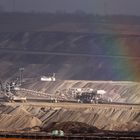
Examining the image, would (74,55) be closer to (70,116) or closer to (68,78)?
(68,78)

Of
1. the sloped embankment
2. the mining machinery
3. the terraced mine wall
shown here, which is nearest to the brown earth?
the sloped embankment

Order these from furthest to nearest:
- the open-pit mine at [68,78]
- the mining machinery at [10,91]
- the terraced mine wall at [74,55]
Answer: the terraced mine wall at [74,55] < the mining machinery at [10,91] < the open-pit mine at [68,78]

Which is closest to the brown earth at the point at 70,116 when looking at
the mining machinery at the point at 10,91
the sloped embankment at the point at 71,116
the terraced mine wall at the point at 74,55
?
the sloped embankment at the point at 71,116

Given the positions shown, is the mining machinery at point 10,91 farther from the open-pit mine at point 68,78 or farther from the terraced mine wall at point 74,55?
the terraced mine wall at point 74,55

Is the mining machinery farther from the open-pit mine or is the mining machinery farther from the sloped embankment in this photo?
the sloped embankment

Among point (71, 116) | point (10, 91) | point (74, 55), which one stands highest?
point (74, 55)

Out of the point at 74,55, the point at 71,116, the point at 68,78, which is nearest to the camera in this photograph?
the point at 71,116

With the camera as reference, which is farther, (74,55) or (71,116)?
(74,55)

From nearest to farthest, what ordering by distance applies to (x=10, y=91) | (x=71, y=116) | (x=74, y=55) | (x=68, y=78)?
(x=71, y=116) → (x=10, y=91) → (x=68, y=78) → (x=74, y=55)

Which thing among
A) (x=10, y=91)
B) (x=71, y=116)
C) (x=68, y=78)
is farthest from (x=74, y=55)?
(x=71, y=116)

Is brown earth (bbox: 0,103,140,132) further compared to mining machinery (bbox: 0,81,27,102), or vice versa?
mining machinery (bbox: 0,81,27,102)

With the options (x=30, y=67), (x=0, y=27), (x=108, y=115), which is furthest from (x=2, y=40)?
(x=108, y=115)

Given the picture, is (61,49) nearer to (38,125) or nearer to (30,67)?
(30,67)
